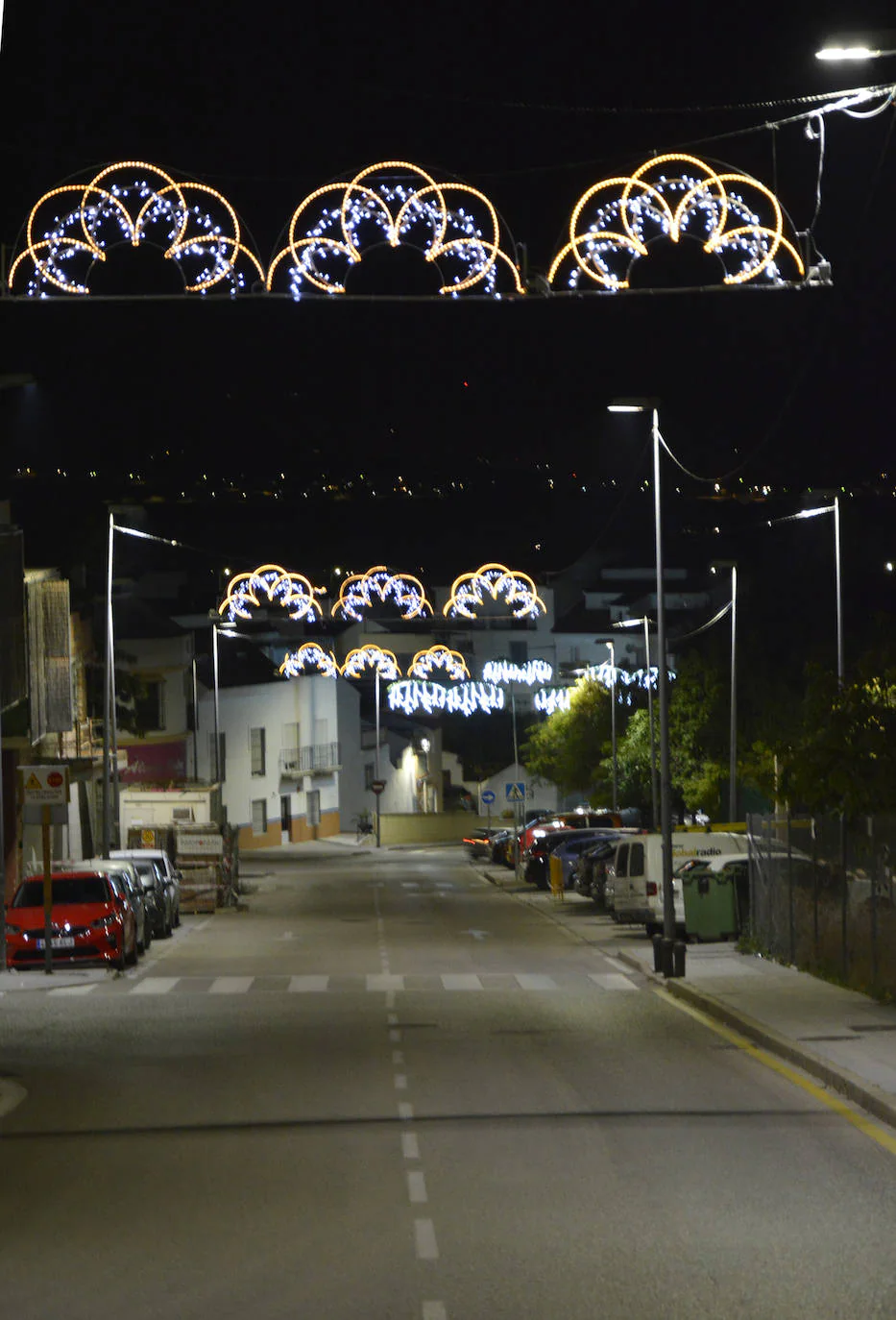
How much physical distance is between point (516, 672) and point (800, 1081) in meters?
78.2

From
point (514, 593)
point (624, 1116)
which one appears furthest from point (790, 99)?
point (514, 593)

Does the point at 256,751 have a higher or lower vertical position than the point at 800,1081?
higher

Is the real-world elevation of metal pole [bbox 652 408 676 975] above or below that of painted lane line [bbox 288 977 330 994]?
above

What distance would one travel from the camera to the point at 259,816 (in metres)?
86.4

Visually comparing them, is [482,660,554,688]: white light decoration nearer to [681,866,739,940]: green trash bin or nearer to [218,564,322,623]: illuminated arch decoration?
[218,564,322,623]: illuminated arch decoration

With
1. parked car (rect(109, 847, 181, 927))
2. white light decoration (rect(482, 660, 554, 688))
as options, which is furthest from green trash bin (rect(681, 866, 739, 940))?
white light decoration (rect(482, 660, 554, 688))

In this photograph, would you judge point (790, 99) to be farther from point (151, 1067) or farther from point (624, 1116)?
point (151, 1067)

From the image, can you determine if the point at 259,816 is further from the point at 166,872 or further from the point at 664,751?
the point at 664,751

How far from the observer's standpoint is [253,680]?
8525 centimetres

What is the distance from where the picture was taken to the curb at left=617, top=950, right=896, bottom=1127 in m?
12.5

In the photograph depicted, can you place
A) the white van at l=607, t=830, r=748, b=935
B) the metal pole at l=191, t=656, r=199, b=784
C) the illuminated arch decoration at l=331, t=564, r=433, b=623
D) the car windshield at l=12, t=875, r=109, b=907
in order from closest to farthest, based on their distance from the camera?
the car windshield at l=12, t=875, r=109, b=907 < the white van at l=607, t=830, r=748, b=935 < the illuminated arch decoration at l=331, t=564, r=433, b=623 < the metal pole at l=191, t=656, r=199, b=784

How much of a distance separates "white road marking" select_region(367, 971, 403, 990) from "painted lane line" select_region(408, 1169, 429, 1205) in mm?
12767

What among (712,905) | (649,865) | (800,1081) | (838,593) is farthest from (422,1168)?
(838,593)

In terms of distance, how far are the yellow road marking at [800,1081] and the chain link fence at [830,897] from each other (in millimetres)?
2165
